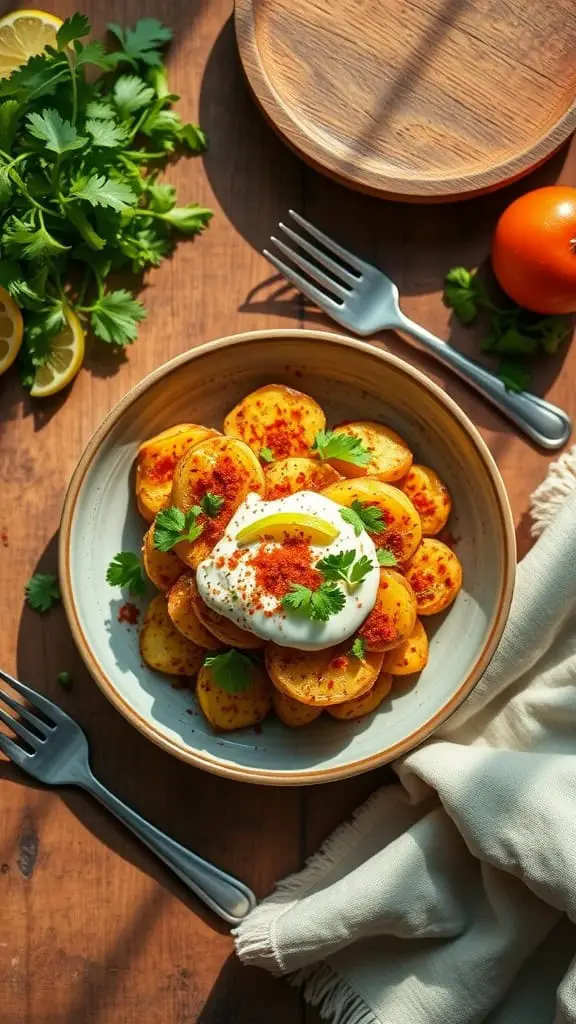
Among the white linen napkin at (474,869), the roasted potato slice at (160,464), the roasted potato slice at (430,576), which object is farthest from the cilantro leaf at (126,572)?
the white linen napkin at (474,869)

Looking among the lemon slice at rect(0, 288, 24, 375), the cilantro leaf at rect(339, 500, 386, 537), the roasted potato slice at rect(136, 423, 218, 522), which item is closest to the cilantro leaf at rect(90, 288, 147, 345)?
the lemon slice at rect(0, 288, 24, 375)

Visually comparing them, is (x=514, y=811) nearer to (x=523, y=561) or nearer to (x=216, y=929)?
(x=523, y=561)

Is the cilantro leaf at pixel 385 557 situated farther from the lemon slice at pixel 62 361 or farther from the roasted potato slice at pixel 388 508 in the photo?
the lemon slice at pixel 62 361

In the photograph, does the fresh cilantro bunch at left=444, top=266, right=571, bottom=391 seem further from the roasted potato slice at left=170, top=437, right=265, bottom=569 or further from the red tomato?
the roasted potato slice at left=170, top=437, right=265, bottom=569

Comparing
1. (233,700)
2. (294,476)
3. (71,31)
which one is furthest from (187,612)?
(71,31)

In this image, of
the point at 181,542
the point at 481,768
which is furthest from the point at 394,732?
the point at 181,542

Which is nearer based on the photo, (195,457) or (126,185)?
(195,457)

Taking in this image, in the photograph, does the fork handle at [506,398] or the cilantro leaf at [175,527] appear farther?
the fork handle at [506,398]
